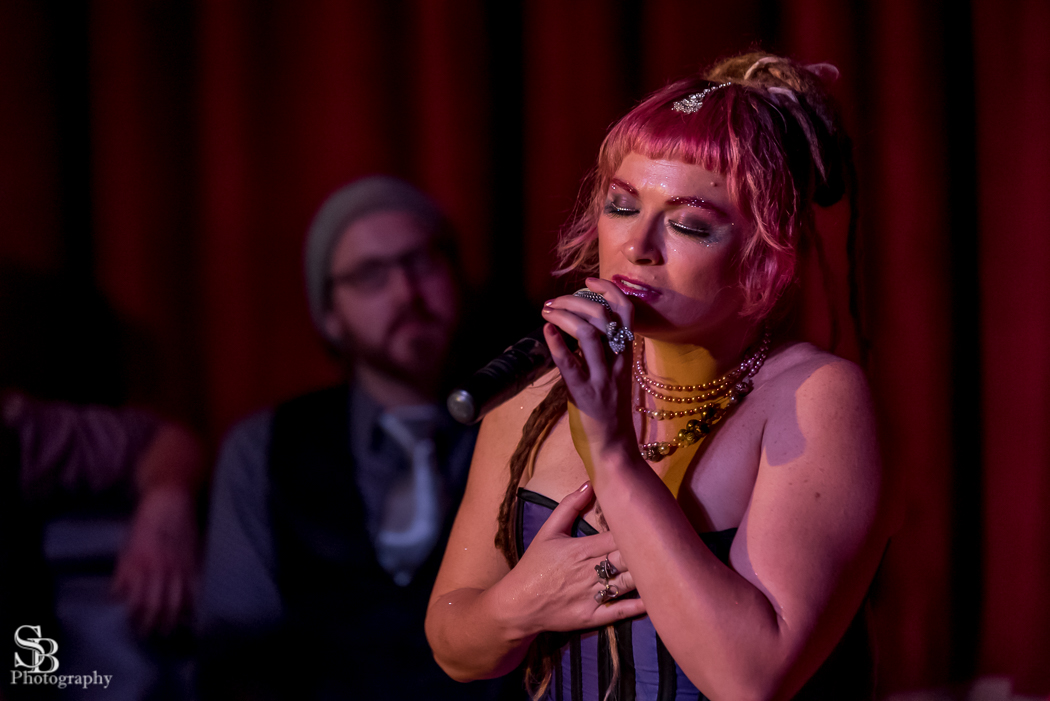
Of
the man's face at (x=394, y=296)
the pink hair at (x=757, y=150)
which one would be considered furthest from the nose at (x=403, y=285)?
the pink hair at (x=757, y=150)

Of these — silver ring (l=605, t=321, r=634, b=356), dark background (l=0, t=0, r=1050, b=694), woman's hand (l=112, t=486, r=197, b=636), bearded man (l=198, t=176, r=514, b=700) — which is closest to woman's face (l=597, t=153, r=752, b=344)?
silver ring (l=605, t=321, r=634, b=356)

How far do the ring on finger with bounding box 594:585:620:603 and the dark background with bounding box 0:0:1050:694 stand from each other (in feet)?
2.33

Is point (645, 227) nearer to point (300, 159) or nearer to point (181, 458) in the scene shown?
point (300, 159)

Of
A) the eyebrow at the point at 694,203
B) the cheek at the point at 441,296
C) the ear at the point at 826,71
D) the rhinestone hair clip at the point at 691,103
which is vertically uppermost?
the ear at the point at 826,71

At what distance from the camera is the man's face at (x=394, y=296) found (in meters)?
1.55

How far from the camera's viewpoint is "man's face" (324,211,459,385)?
5.10 ft

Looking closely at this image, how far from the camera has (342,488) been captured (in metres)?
1.58

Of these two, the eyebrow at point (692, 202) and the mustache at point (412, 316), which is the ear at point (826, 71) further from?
the mustache at point (412, 316)

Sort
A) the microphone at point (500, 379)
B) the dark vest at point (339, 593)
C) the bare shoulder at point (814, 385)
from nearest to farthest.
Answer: the microphone at point (500, 379), the bare shoulder at point (814, 385), the dark vest at point (339, 593)

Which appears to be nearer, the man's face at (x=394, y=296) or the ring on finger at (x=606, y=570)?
the ring on finger at (x=606, y=570)

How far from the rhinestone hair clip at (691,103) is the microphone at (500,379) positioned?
12.6 inches

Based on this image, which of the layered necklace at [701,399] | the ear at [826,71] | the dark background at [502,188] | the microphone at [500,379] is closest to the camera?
the microphone at [500,379]

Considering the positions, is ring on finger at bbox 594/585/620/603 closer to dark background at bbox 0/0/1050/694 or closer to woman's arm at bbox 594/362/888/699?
woman's arm at bbox 594/362/888/699

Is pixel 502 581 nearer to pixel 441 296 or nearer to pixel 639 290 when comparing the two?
pixel 639 290
